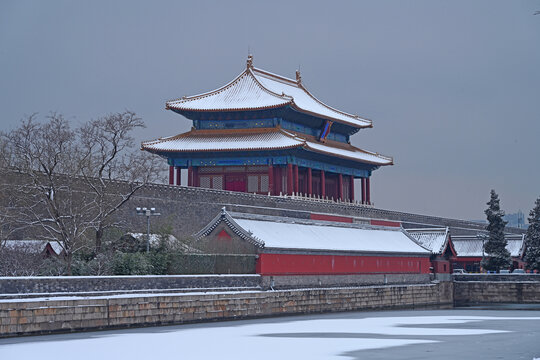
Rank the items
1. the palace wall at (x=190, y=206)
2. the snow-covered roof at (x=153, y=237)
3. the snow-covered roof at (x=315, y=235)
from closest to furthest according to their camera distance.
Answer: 1. the snow-covered roof at (x=153, y=237)
2. the palace wall at (x=190, y=206)
3. the snow-covered roof at (x=315, y=235)

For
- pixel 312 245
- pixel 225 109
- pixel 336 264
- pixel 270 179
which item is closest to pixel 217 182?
pixel 270 179

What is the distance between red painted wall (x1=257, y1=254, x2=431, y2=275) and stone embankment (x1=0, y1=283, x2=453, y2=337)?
1.54 metres

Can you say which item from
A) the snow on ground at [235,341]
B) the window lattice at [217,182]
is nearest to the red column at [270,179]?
the window lattice at [217,182]

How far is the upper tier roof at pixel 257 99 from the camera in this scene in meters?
69.4

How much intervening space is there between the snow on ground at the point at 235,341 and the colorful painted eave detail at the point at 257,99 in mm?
30032

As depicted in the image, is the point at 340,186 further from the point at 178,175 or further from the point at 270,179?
the point at 178,175

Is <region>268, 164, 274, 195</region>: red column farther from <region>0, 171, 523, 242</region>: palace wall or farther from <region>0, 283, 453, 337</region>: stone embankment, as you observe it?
<region>0, 283, 453, 337</region>: stone embankment

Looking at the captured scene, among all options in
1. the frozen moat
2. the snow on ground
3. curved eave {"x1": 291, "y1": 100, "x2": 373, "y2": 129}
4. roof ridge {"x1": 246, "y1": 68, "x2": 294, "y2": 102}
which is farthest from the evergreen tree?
the snow on ground

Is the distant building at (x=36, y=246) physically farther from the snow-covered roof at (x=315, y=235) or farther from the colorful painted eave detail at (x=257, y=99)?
the colorful painted eave detail at (x=257, y=99)

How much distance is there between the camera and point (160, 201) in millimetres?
49656

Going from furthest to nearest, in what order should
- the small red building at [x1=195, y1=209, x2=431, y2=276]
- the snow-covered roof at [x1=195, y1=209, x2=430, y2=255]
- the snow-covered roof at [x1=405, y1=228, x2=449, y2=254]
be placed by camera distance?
the snow-covered roof at [x1=405, y1=228, x2=449, y2=254] → the snow-covered roof at [x1=195, y1=209, x2=430, y2=255] → the small red building at [x1=195, y1=209, x2=431, y2=276]

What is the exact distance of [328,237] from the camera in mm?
56219

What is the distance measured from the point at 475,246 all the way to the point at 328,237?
2732cm

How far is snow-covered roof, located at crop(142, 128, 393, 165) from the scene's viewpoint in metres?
67.1
